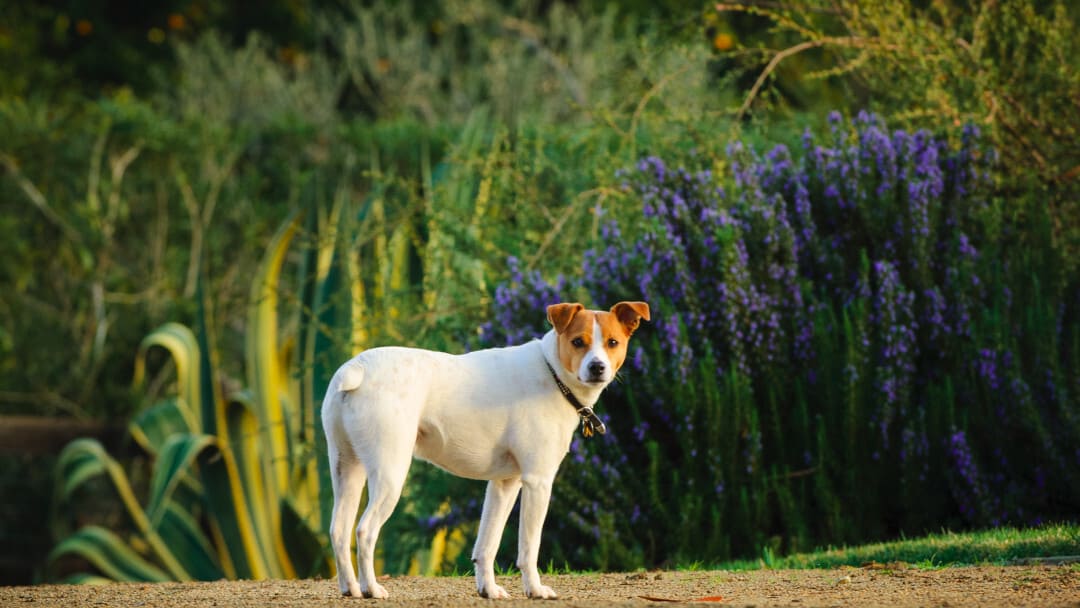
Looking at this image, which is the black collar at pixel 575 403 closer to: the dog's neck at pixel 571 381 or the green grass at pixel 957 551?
the dog's neck at pixel 571 381

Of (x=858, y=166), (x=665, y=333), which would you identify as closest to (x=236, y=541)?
(x=665, y=333)

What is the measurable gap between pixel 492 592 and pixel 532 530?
28 centimetres

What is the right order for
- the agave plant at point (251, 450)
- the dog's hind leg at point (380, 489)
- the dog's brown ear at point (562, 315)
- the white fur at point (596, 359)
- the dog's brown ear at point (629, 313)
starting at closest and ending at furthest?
the dog's hind leg at point (380, 489) < the white fur at point (596, 359) < the dog's brown ear at point (562, 315) < the dog's brown ear at point (629, 313) < the agave plant at point (251, 450)

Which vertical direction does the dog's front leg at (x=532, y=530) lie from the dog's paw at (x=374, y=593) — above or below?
above

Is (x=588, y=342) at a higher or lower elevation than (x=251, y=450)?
higher

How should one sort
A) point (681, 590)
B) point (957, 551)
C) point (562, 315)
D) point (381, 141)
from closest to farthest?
point (562, 315), point (681, 590), point (957, 551), point (381, 141)

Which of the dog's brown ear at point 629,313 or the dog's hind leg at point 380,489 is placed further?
the dog's brown ear at point 629,313

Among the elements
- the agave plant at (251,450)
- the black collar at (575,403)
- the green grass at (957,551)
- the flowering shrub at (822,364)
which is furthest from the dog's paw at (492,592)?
the agave plant at (251,450)

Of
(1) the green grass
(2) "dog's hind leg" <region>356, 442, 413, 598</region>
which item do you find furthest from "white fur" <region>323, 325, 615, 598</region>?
(1) the green grass

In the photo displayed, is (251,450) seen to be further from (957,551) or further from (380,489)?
(380,489)

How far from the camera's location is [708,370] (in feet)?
26.2

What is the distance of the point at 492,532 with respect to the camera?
510 centimetres

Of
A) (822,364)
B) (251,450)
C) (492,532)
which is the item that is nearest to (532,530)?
(492,532)

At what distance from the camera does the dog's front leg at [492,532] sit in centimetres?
505
